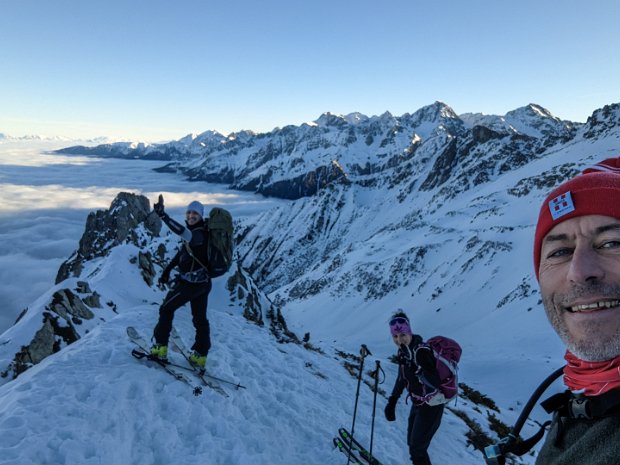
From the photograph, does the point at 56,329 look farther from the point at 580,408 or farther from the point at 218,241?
the point at 580,408

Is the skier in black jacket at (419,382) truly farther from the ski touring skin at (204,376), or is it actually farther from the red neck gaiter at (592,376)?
the red neck gaiter at (592,376)

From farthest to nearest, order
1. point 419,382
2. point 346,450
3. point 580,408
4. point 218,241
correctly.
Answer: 1. point 218,241
2. point 346,450
3. point 419,382
4. point 580,408

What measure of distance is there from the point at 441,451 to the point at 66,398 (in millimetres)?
9057

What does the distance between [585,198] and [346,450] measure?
7788 millimetres

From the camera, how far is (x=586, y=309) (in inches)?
87.1

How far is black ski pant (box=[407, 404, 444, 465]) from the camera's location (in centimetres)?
707

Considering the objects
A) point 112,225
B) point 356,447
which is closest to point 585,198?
point 356,447

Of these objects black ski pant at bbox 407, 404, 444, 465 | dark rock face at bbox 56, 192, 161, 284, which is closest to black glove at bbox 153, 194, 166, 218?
black ski pant at bbox 407, 404, 444, 465

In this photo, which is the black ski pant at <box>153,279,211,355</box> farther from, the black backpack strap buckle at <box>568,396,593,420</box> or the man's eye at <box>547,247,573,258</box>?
the black backpack strap buckle at <box>568,396,593,420</box>

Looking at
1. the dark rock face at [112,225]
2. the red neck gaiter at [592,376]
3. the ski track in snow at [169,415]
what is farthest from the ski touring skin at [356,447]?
the dark rock face at [112,225]

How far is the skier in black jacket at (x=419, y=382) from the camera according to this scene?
260 inches

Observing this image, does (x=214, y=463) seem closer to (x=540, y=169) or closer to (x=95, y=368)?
(x=95, y=368)

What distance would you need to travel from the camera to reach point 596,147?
7381 centimetres

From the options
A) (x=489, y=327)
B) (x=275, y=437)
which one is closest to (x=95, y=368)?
(x=275, y=437)
